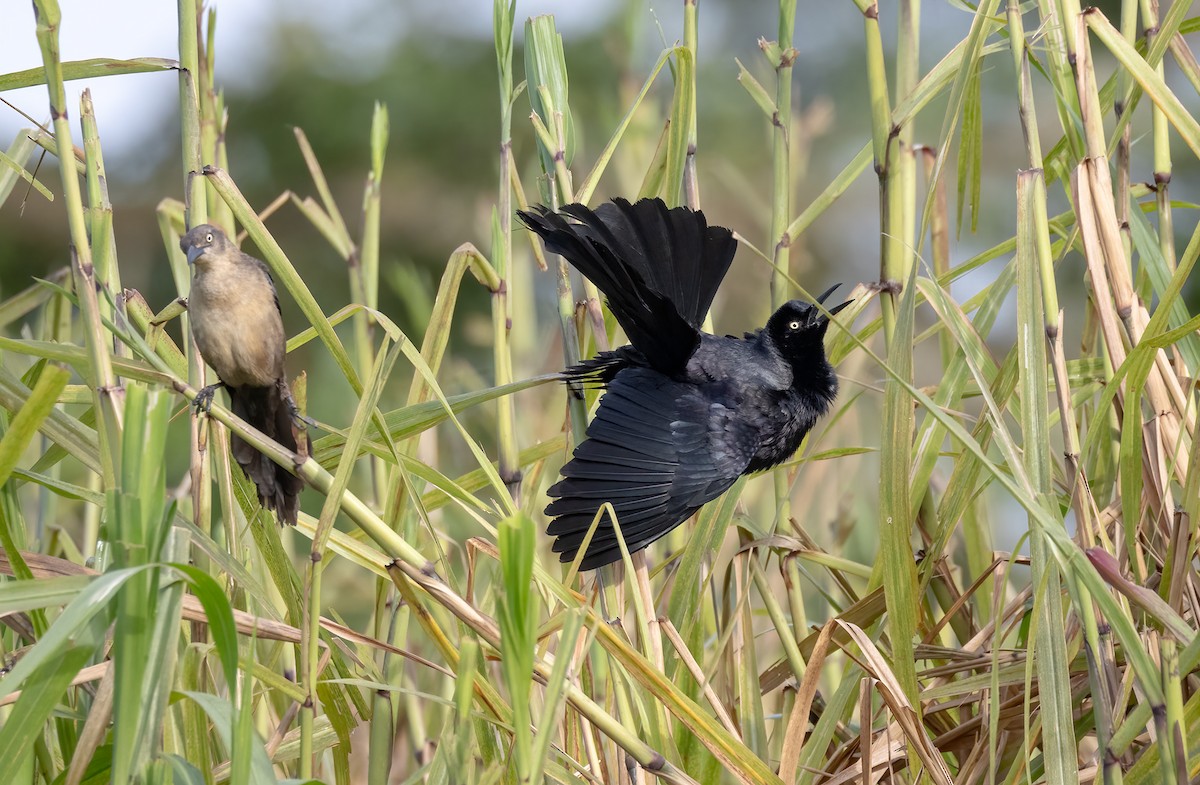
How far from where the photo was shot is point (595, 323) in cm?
176

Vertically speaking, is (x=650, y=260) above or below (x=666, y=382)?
above

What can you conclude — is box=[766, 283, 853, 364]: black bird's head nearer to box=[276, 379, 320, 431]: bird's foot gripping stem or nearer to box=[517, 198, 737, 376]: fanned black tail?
box=[517, 198, 737, 376]: fanned black tail

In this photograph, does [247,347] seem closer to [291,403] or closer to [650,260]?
[291,403]

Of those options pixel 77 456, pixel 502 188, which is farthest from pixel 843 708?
pixel 77 456

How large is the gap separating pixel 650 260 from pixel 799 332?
1.35ft

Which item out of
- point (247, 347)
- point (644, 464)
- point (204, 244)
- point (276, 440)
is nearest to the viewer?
point (204, 244)

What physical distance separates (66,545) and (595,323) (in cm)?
107

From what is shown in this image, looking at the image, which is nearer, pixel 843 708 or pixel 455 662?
pixel 455 662

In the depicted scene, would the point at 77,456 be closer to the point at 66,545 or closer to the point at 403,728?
the point at 66,545

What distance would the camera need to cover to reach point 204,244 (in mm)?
1621

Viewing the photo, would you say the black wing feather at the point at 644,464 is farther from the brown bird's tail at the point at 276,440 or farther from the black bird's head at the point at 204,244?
the black bird's head at the point at 204,244

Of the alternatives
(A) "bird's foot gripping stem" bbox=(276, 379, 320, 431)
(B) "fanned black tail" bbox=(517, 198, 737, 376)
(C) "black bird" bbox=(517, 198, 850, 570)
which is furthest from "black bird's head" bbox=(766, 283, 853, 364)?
(A) "bird's foot gripping stem" bbox=(276, 379, 320, 431)

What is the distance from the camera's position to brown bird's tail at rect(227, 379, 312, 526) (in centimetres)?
169

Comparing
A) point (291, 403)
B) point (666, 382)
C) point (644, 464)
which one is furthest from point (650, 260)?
point (291, 403)
